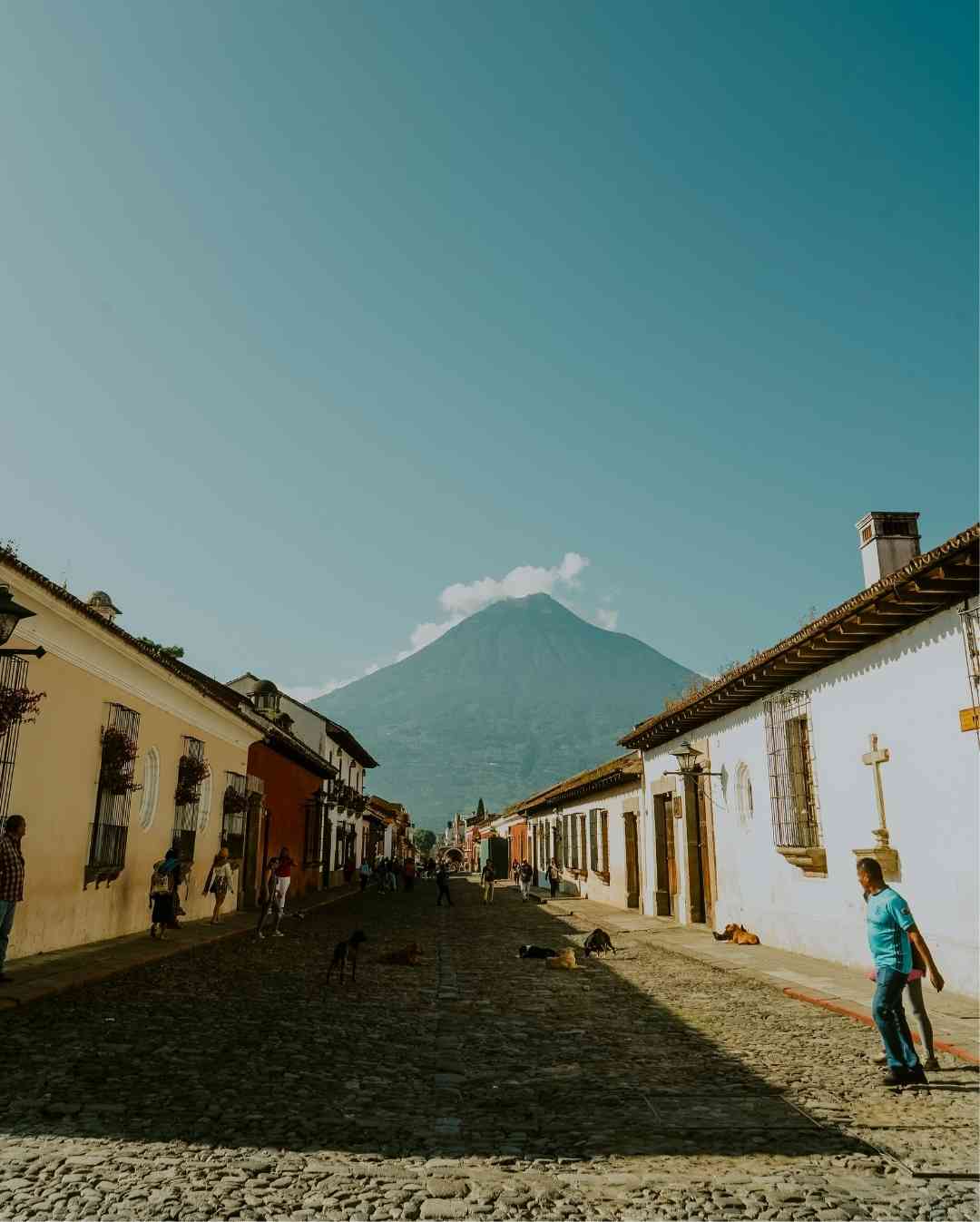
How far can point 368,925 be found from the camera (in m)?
19.7

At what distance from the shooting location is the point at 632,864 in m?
22.3

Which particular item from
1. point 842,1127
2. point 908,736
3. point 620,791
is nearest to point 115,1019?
point 842,1127

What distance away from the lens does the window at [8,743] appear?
989 cm

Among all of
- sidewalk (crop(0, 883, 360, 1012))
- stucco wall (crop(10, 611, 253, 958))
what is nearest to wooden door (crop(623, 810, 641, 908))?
sidewalk (crop(0, 883, 360, 1012))

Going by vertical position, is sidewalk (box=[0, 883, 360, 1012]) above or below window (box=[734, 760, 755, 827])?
below

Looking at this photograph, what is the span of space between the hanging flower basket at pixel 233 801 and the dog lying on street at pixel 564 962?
9943mm

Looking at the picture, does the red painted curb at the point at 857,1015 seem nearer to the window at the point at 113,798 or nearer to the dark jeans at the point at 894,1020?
the dark jeans at the point at 894,1020

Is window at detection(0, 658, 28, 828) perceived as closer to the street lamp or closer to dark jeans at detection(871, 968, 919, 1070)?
the street lamp

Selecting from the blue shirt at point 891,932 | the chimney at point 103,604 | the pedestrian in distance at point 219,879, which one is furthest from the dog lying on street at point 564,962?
the chimney at point 103,604

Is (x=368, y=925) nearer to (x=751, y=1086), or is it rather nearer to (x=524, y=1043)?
(x=524, y=1043)

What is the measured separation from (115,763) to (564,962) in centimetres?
722

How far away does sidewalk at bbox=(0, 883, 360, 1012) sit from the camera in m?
8.63

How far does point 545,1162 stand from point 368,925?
16.4 meters

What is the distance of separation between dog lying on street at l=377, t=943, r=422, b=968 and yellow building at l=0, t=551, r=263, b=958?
4.37 metres
